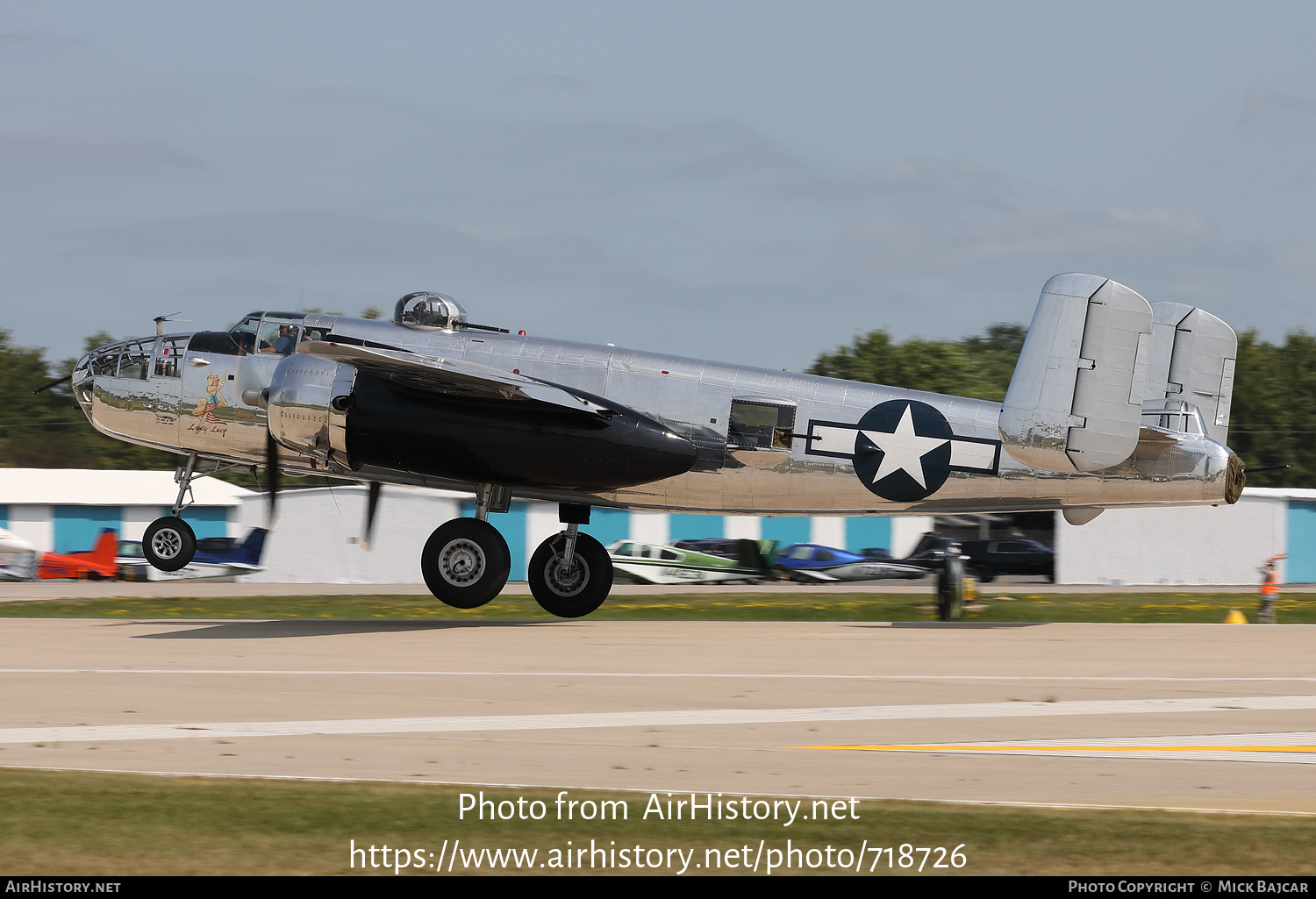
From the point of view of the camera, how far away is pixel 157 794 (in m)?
9.14

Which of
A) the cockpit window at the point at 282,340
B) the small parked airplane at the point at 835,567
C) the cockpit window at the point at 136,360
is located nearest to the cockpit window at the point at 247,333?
the cockpit window at the point at 282,340

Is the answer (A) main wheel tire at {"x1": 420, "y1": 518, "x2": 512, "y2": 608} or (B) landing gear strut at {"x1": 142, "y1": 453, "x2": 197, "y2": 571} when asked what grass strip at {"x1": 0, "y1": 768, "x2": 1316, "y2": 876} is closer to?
(A) main wheel tire at {"x1": 420, "y1": 518, "x2": 512, "y2": 608}

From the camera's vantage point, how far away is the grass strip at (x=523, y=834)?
755 cm

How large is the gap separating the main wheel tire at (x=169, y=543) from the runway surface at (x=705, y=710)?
1815 mm

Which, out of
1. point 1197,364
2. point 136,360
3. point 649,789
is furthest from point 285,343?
point 1197,364

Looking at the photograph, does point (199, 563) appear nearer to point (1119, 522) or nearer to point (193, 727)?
point (1119, 522)

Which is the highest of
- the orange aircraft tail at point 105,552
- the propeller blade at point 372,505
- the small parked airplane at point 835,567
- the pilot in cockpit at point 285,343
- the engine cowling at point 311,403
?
the pilot in cockpit at point 285,343

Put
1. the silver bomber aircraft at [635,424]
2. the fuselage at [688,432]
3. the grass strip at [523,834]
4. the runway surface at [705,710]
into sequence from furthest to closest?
1. the fuselage at [688,432]
2. the silver bomber aircraft at [635,424]
3. the runway surface at [705,710]
4. the grass strip at [523,834]

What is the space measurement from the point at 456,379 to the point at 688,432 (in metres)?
3.96

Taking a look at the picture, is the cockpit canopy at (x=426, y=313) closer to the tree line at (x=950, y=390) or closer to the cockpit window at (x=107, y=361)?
the cockpit window at (x=107, y=361)

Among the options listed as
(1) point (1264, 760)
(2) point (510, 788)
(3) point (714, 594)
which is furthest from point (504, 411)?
(3) point (714, 594)

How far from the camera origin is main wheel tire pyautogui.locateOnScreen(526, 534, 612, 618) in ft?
72.3

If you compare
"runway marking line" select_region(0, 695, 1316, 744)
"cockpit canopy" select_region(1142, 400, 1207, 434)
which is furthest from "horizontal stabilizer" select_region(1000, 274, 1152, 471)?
"runway marking line" select_region(0, 695, 1316, 744)

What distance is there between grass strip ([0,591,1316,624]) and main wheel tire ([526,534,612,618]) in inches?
71.3
